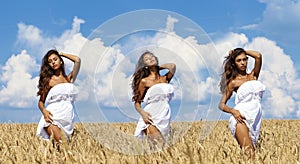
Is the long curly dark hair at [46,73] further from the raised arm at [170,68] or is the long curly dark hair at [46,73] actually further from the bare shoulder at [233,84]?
the bare shoulder at [233,84]

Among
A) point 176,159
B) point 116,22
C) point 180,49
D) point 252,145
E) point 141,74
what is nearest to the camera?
point 176,159

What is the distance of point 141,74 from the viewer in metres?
6.10

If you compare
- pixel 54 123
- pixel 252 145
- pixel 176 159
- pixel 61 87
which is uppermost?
pixel 61 87

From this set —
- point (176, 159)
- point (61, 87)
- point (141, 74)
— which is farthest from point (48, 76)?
point (176, 159)

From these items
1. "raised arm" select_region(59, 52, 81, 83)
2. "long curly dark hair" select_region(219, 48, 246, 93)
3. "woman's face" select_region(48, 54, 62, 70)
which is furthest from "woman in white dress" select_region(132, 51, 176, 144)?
"woman's face" select_region(48, 54, 62, 70)

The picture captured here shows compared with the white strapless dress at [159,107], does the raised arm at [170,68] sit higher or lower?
higher

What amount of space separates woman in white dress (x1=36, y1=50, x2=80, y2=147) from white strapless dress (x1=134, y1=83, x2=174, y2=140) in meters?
1.27

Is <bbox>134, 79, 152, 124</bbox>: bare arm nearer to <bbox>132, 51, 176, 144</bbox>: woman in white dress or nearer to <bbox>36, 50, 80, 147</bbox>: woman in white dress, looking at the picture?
<bbox>132, 51, 176, 144</bbox>: woman in white dress

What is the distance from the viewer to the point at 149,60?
19.2 feet

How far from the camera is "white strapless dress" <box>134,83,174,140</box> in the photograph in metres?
6.26

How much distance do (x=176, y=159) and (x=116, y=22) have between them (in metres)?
1.56

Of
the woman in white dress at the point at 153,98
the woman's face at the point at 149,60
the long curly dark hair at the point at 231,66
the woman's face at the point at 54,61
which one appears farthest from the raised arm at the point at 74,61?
the long curly dark hair at the point at 231,66

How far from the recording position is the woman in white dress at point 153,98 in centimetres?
605

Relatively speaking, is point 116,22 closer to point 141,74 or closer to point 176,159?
point 141,74
